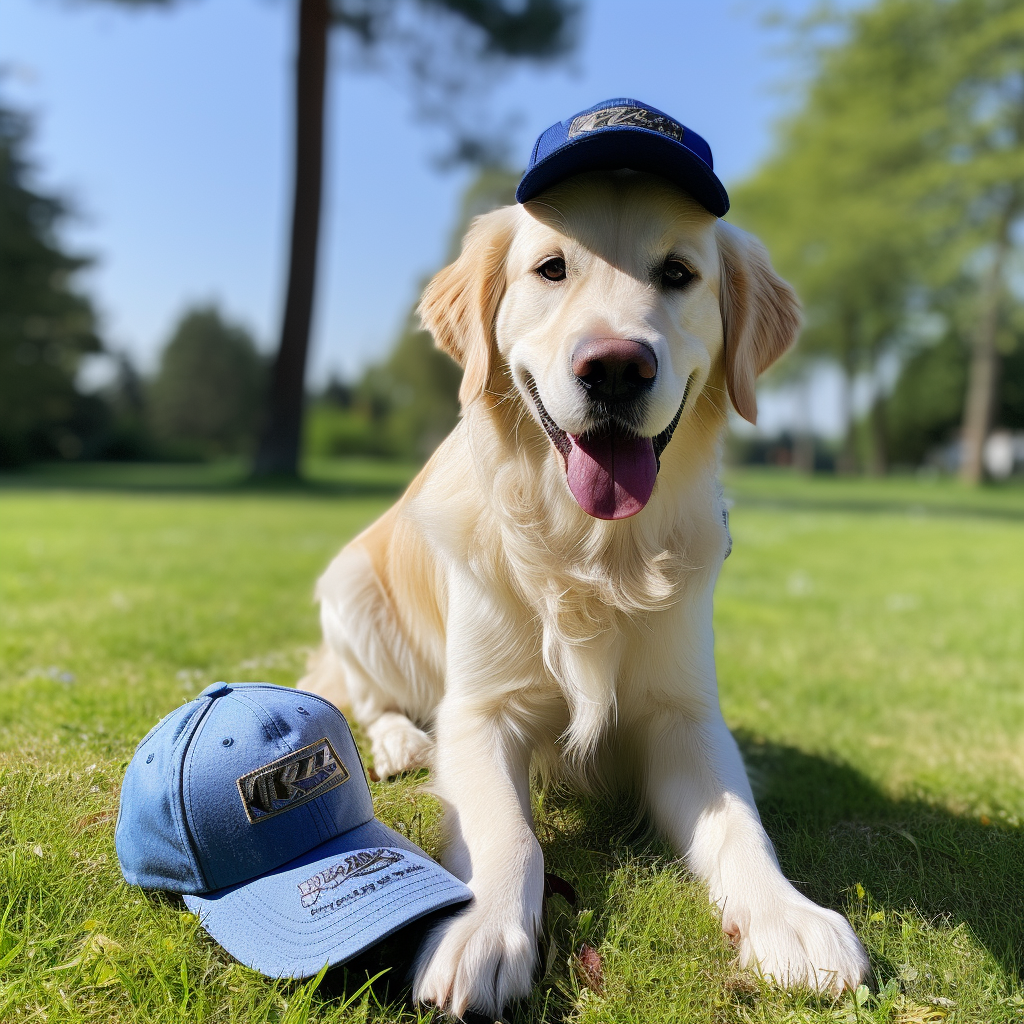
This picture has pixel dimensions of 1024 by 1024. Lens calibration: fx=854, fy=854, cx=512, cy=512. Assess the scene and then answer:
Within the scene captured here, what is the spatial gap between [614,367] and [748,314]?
707 mm

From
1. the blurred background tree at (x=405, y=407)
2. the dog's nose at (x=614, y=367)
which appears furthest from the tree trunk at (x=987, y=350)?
the dog's nose at (x=614, y=367)

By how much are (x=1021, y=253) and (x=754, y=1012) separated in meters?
24.4

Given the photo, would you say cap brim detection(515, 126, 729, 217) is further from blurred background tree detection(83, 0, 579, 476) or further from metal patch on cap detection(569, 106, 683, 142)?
blurred background tree detection(83, 0, 579, 476)

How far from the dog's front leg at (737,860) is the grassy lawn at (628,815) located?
0.05 metres

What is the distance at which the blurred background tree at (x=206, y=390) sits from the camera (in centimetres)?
5272

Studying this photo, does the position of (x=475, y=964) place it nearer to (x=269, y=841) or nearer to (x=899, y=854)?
(x=269, y=841)

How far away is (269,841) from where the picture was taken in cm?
166

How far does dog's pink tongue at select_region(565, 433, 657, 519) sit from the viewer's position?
2064mm

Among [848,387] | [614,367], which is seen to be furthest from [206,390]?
[614,367]

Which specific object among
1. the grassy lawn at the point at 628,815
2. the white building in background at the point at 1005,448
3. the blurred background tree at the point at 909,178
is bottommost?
the grassy lawn at the point at 628,815

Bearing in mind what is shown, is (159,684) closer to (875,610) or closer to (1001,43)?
(875,610)

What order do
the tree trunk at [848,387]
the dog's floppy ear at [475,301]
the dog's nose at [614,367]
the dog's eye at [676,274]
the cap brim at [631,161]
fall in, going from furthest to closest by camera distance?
the tree trunk at [848,387], the dog's floppy ear at [475,301], the dog's eye at [676,274], the cap brim at [631,161], the dog's nose at [614,367]

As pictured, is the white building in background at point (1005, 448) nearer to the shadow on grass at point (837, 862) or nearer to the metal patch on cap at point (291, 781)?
the shadow on grass at point (837, 862)

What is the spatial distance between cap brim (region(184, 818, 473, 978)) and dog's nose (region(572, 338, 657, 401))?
3.57 feet
